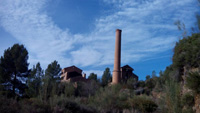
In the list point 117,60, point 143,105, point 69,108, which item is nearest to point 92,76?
point 117,60

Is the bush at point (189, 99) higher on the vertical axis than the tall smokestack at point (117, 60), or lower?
lower

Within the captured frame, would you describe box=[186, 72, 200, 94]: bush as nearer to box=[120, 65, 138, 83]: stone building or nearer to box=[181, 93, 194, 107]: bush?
box=[181, 93, 194, 107]: bush

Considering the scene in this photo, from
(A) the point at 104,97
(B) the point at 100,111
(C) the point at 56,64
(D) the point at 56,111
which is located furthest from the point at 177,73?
(C) the point at 56,64

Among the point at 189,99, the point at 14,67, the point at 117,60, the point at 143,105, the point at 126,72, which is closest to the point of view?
the point at 189,99

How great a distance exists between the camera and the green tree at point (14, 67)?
31.3 metres

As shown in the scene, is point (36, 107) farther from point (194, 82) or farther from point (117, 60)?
point (117, 60)

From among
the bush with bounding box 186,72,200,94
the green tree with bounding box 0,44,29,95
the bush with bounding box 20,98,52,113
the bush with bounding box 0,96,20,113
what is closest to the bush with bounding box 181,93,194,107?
the bush with bounding box 186,72,200,94

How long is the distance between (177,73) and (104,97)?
24.1 feet

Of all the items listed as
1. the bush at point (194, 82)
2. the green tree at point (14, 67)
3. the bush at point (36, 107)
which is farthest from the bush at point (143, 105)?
the green tree at point (14, 67)

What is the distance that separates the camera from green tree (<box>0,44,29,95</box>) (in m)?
31.3

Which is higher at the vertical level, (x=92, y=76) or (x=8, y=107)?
(x=92, y=76)

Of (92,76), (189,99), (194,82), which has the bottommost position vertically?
(189,99)

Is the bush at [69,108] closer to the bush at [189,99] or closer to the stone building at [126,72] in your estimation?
the bush at [189,99]

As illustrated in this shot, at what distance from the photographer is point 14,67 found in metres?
32.4
